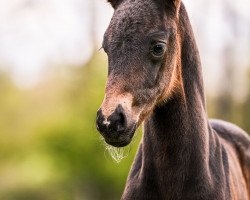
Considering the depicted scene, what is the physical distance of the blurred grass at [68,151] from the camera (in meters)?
21.8

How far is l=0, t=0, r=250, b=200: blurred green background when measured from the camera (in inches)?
864

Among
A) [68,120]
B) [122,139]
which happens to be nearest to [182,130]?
[122,139]

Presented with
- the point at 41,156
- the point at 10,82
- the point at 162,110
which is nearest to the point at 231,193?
the point at 162,110

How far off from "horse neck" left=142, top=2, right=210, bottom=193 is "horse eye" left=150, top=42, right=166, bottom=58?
0.50 metres

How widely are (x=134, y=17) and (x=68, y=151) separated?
17.3 m

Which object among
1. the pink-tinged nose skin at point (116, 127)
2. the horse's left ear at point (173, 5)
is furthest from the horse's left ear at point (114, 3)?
the pink-tinged nose skin at point (116, 127)

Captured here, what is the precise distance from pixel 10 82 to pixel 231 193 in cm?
2746

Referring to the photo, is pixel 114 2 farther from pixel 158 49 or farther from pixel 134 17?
pixel 158 49

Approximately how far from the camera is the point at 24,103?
3344cm

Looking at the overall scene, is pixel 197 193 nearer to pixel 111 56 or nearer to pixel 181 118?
pixel 181 118

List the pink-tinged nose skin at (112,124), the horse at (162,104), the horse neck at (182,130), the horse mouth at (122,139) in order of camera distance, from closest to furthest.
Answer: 1. the pink-tinged nose skin at (112,124)
2. the horse mouth at (122,139)
3. the horse at (162,104)
4. the horse neck at (182,130)

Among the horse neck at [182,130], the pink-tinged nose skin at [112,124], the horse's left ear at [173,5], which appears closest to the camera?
the pink-tinged nose skin at [112,124]

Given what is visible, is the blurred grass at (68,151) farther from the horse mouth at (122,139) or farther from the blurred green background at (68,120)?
the horse mouth at (122,139)

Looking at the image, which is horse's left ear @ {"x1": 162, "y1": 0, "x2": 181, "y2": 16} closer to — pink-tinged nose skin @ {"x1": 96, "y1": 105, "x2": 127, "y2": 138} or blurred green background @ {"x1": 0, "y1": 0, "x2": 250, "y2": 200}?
pink-tinged nose skin @ {"x1": 96, "y1": 105, "x2": 127, "y2": 138}
